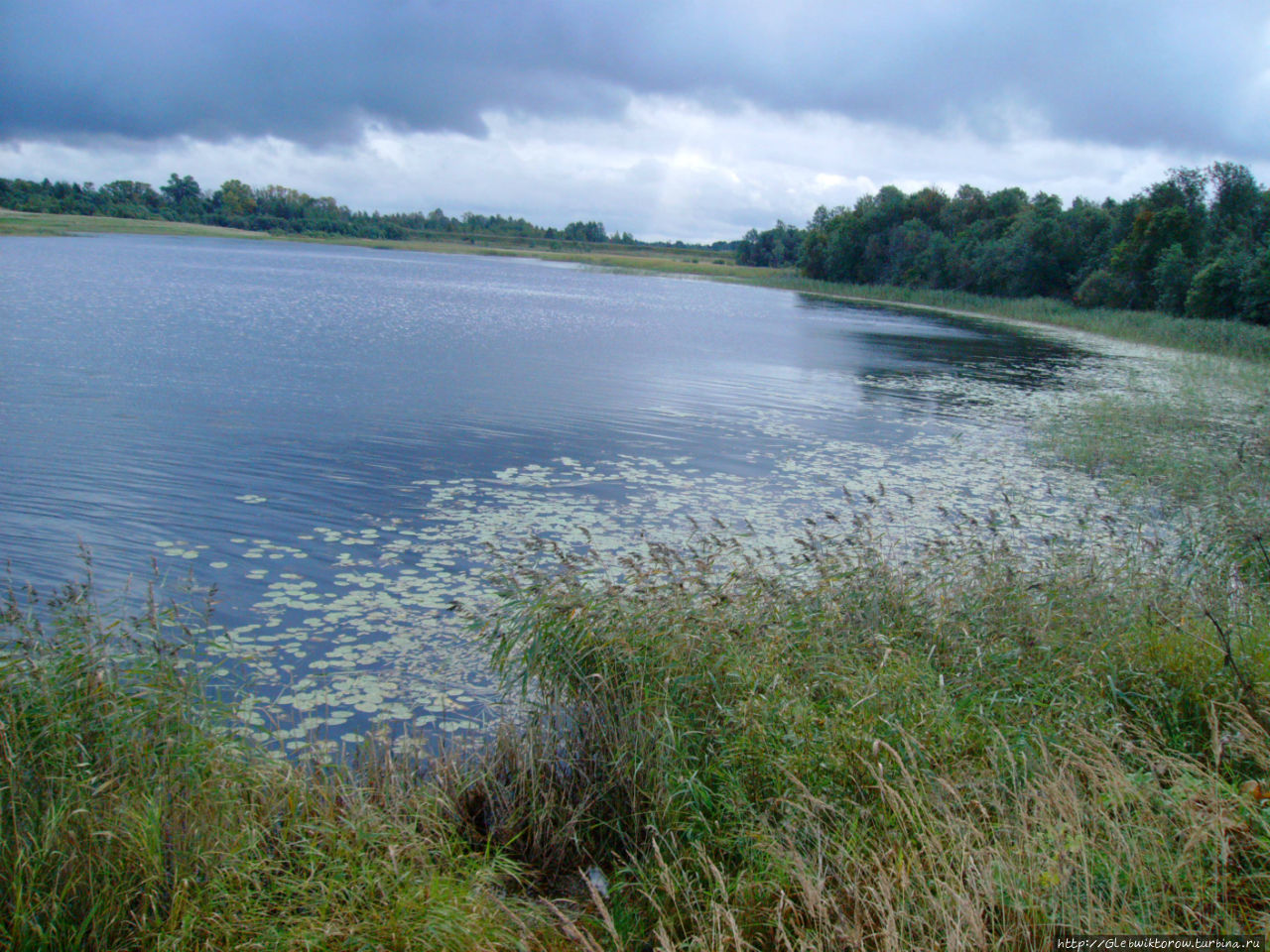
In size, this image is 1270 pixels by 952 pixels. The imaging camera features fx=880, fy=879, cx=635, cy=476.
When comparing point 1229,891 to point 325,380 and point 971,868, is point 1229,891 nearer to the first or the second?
point 971,868

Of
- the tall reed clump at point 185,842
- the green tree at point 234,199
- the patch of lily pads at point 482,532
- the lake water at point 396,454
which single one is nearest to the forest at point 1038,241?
the green tree at point 234,199

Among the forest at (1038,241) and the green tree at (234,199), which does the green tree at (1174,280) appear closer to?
the forest at (1038,241)

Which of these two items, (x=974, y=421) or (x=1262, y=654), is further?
(x=974, y=421)

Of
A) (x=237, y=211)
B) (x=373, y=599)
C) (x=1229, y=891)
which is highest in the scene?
(x=237, y=211)

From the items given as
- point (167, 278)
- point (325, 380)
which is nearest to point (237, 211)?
point (167, 278)

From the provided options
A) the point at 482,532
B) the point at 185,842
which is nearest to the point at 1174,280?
the point at 482,532

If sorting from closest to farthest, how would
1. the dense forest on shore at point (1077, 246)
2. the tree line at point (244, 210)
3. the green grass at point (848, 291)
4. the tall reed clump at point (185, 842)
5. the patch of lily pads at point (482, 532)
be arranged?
the tall reed clump at point (185, 842) → the patch of lily pads at point (482, 532) → the green grass at point (848, 291) → the dense forest on shore at point (1077, 246) → the tree line at point (244, 210)

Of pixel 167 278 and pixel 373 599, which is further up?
pixel 167 278

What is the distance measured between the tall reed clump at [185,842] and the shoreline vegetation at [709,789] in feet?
0.06

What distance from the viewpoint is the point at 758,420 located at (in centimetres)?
1733

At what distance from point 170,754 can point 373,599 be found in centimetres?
356

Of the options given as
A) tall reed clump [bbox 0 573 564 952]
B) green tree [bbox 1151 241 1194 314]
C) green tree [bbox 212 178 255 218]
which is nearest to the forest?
green tree [bbox 1151 241 1194 314]

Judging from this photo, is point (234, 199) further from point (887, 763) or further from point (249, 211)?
point (887, 763)

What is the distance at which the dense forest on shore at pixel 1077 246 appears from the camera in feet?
153
